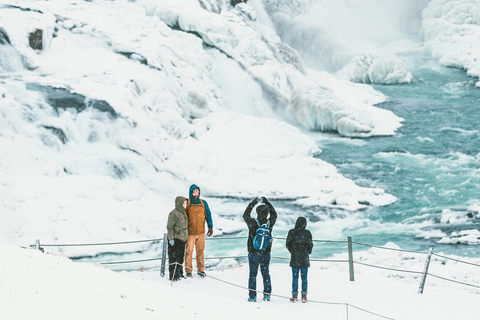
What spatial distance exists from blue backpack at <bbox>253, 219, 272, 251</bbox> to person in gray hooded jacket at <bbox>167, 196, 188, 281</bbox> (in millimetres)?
1417

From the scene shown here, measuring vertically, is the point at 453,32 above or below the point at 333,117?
above

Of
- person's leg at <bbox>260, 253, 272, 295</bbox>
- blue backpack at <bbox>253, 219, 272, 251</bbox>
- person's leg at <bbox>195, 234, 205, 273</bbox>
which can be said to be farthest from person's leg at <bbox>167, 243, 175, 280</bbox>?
blue backpack at <bbox>253, 219, 272, 251</bbox>

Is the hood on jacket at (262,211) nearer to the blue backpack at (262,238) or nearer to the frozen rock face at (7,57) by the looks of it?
the blue backpack at (262,238)

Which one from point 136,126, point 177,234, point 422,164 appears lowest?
point 177,234

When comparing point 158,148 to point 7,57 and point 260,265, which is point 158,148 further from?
point 260,265

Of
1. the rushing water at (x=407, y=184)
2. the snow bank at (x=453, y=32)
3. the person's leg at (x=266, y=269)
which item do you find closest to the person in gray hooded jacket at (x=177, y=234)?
the person's leg at (x=266, y=269)

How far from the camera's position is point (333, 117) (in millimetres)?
25875

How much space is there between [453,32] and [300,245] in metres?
37.0

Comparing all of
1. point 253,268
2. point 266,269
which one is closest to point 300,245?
point 266,269

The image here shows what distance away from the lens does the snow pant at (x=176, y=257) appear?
348 inches

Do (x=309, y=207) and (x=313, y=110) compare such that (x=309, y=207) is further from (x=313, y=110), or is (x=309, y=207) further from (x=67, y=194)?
(x=313, y=110)

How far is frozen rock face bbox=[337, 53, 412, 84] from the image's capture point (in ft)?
114

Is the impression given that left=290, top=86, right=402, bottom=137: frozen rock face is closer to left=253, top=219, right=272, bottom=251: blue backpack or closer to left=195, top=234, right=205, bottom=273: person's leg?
left=195, top=234, right=205, bottom=273: person's leg

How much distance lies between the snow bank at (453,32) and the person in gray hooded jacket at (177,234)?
3210 centimetres
